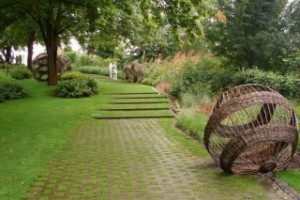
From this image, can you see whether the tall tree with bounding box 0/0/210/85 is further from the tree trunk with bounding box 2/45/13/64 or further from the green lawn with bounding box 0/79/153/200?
the tree trunk with bounding box 2/45/13/64

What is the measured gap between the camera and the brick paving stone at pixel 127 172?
6.51 metres

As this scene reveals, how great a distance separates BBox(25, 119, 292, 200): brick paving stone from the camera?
6.51 m

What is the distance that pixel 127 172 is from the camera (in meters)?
7.75

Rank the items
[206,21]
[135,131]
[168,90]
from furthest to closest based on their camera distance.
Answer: [206,21]
[168,90]
[135,131]

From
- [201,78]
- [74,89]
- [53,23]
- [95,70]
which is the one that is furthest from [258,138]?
[95,70]

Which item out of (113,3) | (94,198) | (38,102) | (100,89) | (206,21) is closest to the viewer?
(94,198)

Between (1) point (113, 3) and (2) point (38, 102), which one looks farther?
(2) point (38, 102)

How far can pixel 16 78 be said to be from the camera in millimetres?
24156

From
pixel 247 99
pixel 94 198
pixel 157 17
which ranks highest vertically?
pixel 157 17

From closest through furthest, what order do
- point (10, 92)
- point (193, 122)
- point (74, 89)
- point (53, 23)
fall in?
point (193, 122) < point (10, 92) < point (74, 89) < point (53, 23)

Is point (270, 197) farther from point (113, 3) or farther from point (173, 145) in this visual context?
point (113, 3)

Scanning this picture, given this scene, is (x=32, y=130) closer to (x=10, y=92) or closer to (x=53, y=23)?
(x=10, y=92)

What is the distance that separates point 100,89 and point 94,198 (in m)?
15.3

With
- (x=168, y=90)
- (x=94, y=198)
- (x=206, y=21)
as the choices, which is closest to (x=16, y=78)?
(x=168, y=90)
